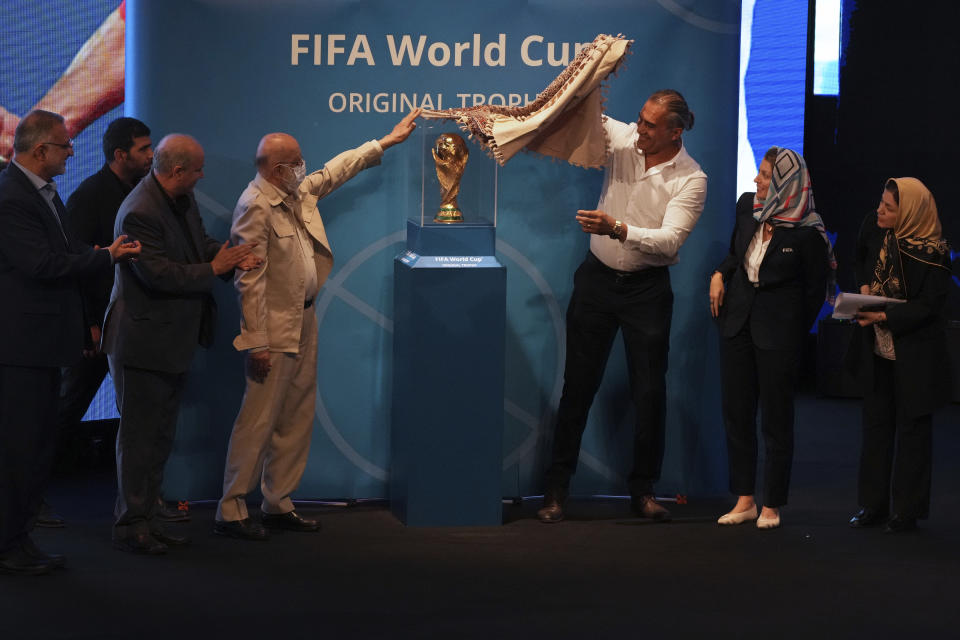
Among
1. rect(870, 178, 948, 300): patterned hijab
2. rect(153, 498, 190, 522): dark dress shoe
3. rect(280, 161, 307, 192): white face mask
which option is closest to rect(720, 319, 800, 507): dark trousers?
rect(870, 178, 948, 300): patterned hijab

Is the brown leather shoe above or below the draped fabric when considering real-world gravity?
below

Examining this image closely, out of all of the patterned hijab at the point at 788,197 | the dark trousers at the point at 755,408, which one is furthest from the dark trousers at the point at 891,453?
the patterned hijab at the point at 788,197

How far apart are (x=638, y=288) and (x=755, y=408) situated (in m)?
0.78

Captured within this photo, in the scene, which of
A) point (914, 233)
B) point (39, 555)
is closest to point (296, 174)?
point (39, 555)

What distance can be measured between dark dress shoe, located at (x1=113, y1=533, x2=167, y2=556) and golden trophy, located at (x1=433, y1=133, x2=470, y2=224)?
181 cm

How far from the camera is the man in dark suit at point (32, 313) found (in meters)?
4.23

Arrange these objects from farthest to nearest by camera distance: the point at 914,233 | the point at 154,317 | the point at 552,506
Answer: the point at 552,506, the point at 914,233, the point at 154,317

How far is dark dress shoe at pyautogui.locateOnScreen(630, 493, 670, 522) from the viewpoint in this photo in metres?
5.49

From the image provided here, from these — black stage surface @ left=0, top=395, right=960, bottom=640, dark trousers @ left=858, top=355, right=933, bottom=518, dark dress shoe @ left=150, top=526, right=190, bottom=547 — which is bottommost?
black stage surface @ left=0, top=395, right=960, bottom=640

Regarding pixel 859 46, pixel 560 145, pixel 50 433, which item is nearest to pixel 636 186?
pixel 560 145

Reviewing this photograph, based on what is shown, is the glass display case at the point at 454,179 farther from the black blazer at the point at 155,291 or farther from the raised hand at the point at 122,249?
the raised hand at the point at 122,249

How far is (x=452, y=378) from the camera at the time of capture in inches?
204

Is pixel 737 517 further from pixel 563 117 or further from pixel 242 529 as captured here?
pixel 242 529

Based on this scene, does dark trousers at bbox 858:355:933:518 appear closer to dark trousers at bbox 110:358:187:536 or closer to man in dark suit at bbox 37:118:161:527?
dark trousers at bbox 110:358:187:536
